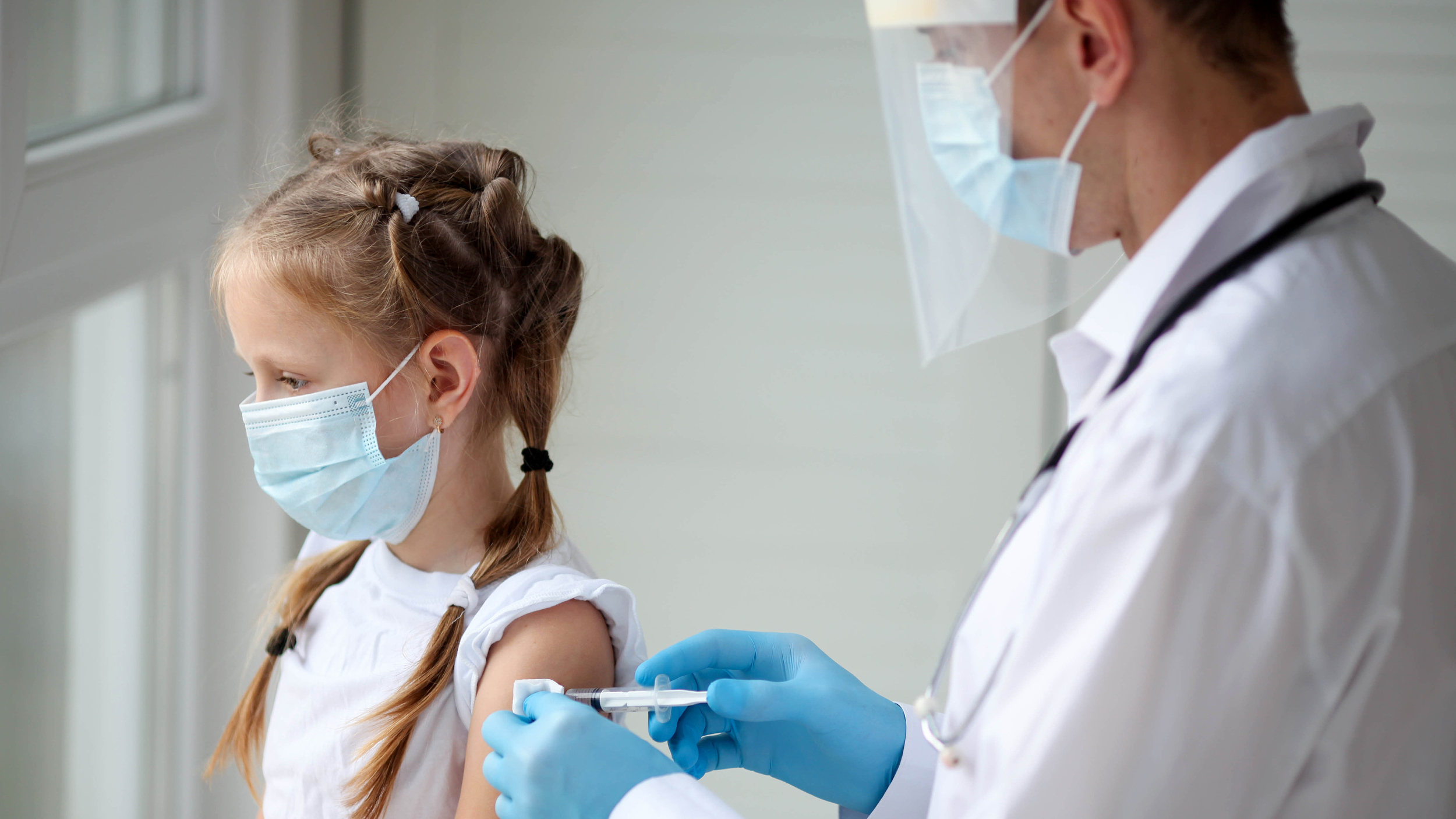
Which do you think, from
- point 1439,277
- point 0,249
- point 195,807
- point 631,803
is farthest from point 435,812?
point 1439,277

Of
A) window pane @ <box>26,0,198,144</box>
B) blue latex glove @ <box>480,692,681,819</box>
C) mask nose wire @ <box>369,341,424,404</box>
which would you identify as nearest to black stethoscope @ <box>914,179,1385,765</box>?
blue latex glove @ <box>480,692,681,819</box>

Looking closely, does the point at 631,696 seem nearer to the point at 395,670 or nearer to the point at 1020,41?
the point at 395,670

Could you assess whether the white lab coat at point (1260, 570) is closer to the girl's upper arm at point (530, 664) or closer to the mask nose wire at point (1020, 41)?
the mask nose wire at point (1020, 41)

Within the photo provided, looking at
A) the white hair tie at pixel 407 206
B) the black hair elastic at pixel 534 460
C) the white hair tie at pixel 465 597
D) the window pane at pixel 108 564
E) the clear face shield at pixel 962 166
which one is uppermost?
the clear face shield at pixel 962 166

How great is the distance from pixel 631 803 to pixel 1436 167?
1807mm

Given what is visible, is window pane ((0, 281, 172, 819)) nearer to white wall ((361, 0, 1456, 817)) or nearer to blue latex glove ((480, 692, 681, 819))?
white wall ((361, 0, 1456, 817))

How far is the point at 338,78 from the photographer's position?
1889mm

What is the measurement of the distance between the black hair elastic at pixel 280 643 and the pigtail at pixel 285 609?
0.16 ft

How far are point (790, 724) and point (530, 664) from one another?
31 centimetres

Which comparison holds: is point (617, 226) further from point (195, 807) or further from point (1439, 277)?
point (1439, 277)

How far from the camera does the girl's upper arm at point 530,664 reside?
1077 mm

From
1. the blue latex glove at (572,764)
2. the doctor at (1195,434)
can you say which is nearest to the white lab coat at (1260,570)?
the doctor at (1195,434)

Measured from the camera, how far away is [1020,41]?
742mm

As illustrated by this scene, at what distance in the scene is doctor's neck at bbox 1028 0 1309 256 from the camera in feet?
2.32
